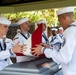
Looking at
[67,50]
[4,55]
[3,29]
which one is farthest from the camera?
[3,29]

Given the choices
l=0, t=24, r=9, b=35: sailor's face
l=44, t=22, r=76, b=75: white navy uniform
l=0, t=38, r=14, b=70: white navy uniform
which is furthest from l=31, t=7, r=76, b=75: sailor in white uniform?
l=0, t=24, r=9, b=35: sailor's face

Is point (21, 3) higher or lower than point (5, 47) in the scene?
higher

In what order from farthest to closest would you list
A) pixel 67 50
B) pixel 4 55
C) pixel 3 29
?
pixel 3 29 < pixel 4 55 < pixel 67 50

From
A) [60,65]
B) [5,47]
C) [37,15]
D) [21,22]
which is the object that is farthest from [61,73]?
[37,15]

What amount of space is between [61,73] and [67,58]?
1.14 feet

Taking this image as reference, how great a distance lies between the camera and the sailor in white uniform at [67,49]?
241 cm

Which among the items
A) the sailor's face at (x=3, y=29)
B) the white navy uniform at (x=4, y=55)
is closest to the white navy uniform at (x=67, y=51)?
the white navy uniform at (x=4, y=55)

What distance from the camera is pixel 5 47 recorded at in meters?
3.12

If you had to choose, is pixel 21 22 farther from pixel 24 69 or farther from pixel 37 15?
pixel 37 15

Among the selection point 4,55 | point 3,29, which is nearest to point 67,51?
point 4,55

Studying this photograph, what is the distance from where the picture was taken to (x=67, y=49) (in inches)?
94.3

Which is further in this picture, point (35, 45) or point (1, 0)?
point (1, 0)

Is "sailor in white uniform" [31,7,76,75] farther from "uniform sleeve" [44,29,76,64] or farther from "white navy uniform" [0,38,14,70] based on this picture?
"white navy uniform" [0,38,14,70]

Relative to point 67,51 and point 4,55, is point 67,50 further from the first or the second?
point 4,55
